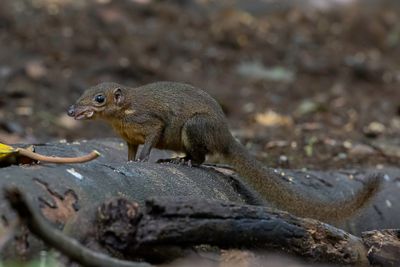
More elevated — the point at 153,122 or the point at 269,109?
the point at 153,122

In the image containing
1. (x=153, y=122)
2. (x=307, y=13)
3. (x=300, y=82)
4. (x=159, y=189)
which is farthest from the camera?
(x=307, y=13)

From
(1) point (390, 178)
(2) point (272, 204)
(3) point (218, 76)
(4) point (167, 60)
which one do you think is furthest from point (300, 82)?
(2) point (272, 204)

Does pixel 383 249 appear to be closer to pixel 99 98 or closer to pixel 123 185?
pixel 123 185

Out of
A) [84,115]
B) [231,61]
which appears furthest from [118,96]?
[231,61]

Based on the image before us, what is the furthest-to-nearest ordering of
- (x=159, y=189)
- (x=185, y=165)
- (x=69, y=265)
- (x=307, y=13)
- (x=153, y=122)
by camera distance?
1. (x=307, y=13)
2. (x=153, y=122)
3. (x=185, y=165)
4. (x=159, y=189)
5. (x=69, y=265)

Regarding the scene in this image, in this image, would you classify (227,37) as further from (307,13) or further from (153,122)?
(153,122)

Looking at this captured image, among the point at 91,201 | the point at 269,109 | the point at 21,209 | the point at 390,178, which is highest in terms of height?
the point at 21,209

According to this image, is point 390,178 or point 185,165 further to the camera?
point 390,178
